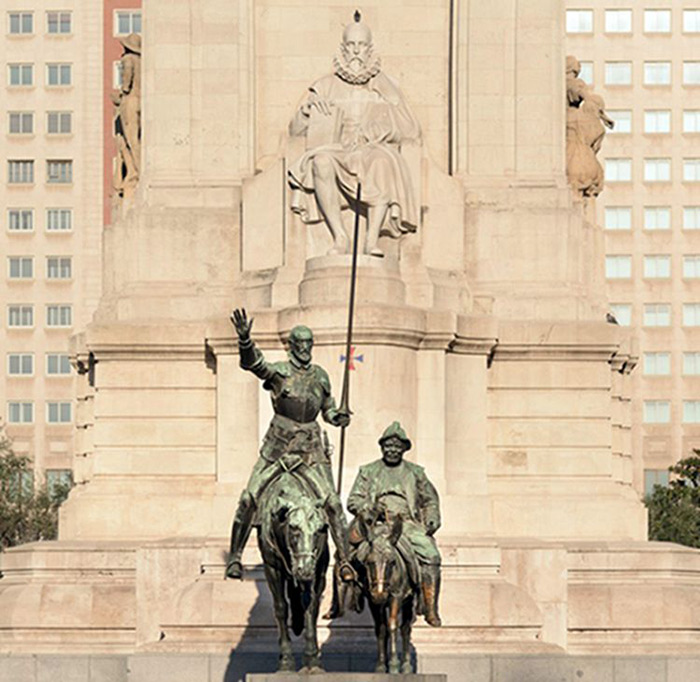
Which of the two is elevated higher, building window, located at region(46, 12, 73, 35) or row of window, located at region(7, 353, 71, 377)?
building window, located at region(46, 12, 73, 35)

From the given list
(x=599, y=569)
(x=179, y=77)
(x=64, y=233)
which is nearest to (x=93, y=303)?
(x=64, y=233)

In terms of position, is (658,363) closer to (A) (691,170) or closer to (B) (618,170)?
(B) (618,170)

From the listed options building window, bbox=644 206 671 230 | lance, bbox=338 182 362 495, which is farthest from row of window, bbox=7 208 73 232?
lance, bbox=338 182 362 495

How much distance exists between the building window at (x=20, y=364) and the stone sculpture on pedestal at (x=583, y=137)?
199 feet

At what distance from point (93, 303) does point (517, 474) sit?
204 feet

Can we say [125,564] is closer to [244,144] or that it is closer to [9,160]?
[244,144]

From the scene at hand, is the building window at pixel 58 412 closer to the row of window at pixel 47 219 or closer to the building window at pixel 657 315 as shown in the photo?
the row of window at pixel 47 219

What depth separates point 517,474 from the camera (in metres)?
40.7

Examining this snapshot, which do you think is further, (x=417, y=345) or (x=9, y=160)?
(x=9, y=160)

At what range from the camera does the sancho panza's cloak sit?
132ft

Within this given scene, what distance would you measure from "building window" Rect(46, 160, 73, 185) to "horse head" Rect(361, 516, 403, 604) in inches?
2967

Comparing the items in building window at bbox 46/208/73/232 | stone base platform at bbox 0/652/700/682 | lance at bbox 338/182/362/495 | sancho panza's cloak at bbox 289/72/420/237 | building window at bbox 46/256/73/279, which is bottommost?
stone base platform at bbox 0/652/700/682

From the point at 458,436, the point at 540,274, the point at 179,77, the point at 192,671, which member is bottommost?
the point at 192,671

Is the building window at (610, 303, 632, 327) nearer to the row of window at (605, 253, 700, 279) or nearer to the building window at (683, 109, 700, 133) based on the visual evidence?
the row of window at (605, 253, 700, 279)
